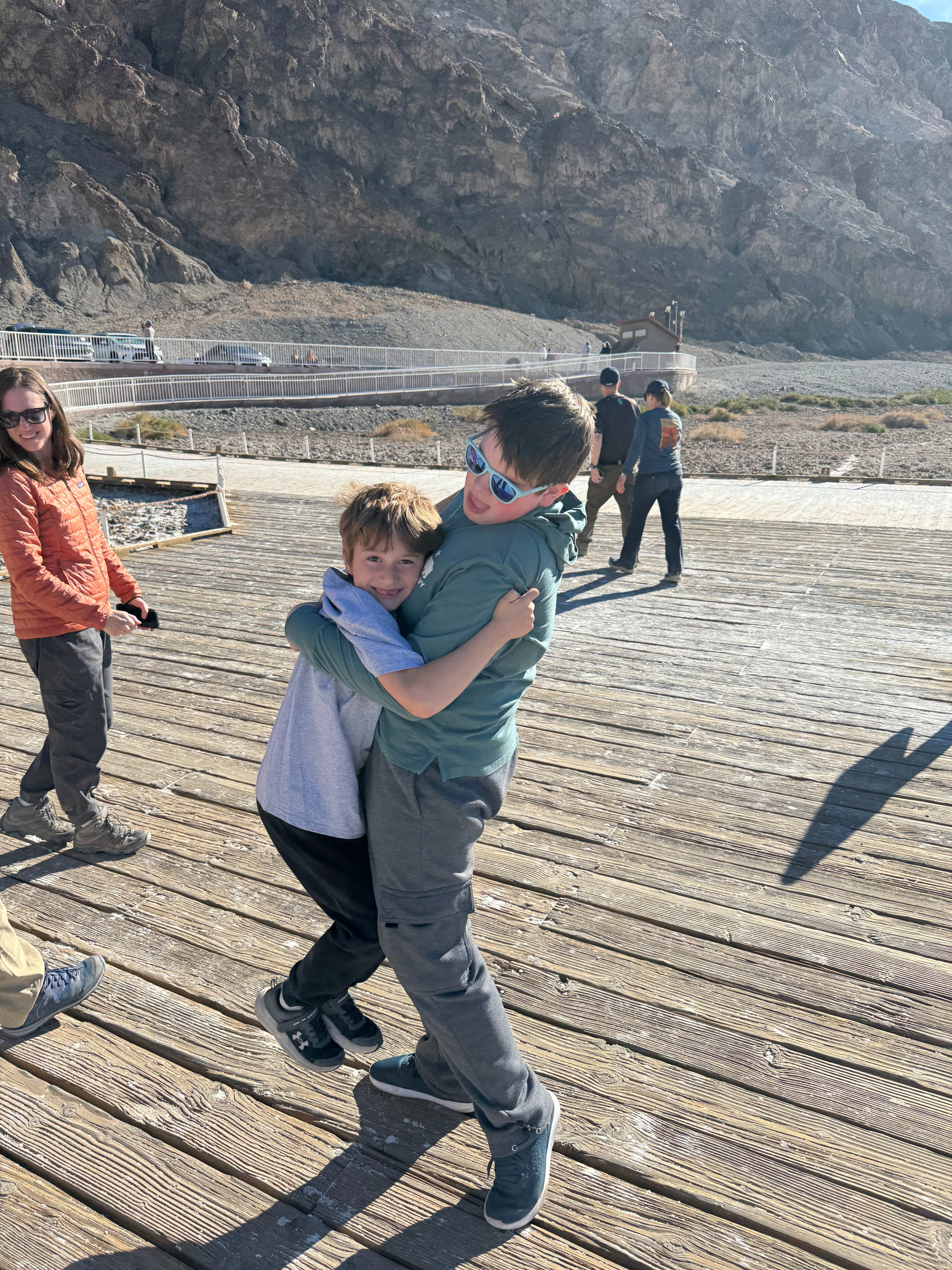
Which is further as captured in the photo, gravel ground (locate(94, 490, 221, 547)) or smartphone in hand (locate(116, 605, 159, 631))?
gravel ground (locate(94, 490, 221, 547))

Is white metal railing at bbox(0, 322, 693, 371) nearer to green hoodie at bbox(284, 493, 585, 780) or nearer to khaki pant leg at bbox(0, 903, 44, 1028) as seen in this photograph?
khaki pant leg at bbox(0, 903, 44, 1028)

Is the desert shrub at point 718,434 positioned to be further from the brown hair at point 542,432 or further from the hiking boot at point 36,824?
the brown hair at point 542,432

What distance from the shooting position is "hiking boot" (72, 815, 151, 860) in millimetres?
3350

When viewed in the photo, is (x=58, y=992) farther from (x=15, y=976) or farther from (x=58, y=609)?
(x=58, y=609)

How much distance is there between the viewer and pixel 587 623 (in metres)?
6.52

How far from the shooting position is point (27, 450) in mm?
3092

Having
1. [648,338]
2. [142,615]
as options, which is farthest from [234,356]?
[142,615]

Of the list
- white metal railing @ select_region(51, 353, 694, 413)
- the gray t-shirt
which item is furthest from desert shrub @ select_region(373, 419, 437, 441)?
the gray t-shirt

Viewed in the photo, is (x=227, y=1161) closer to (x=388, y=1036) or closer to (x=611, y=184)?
(x=388, y=1036)

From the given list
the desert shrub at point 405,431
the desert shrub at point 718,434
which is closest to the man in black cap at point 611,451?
the desert shrub at point 718,434

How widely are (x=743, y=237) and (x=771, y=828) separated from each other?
103028 millimetres

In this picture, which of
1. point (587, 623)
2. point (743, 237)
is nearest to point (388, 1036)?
point (587, 623)

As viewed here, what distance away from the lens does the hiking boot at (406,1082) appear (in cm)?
223

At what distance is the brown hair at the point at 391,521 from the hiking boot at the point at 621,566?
6.29 metres
